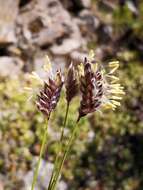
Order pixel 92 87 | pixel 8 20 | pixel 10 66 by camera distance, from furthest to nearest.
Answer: pixel 8 20, pixel 10 66, pixel 92 87

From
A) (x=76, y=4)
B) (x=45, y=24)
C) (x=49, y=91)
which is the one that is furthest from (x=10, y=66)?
(x=49, y=91)

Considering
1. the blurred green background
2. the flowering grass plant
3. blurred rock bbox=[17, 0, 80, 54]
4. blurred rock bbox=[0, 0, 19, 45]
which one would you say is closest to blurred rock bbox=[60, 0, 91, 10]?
the blurred green background

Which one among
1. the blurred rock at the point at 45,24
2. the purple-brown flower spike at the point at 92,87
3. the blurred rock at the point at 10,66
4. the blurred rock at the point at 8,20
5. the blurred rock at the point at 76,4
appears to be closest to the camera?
the purple-brown flower spike at the point at 92,87

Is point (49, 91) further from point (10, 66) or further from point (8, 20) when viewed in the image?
point (8, 20)

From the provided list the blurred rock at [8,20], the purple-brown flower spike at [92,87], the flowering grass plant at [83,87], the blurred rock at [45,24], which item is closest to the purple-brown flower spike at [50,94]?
the flowering grass plant at [83,87]

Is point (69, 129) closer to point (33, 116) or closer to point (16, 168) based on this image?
point (33, 116)

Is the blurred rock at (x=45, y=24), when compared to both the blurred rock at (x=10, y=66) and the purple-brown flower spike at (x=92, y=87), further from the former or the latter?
the purple-brown flower spike at (x=92, y=87)
